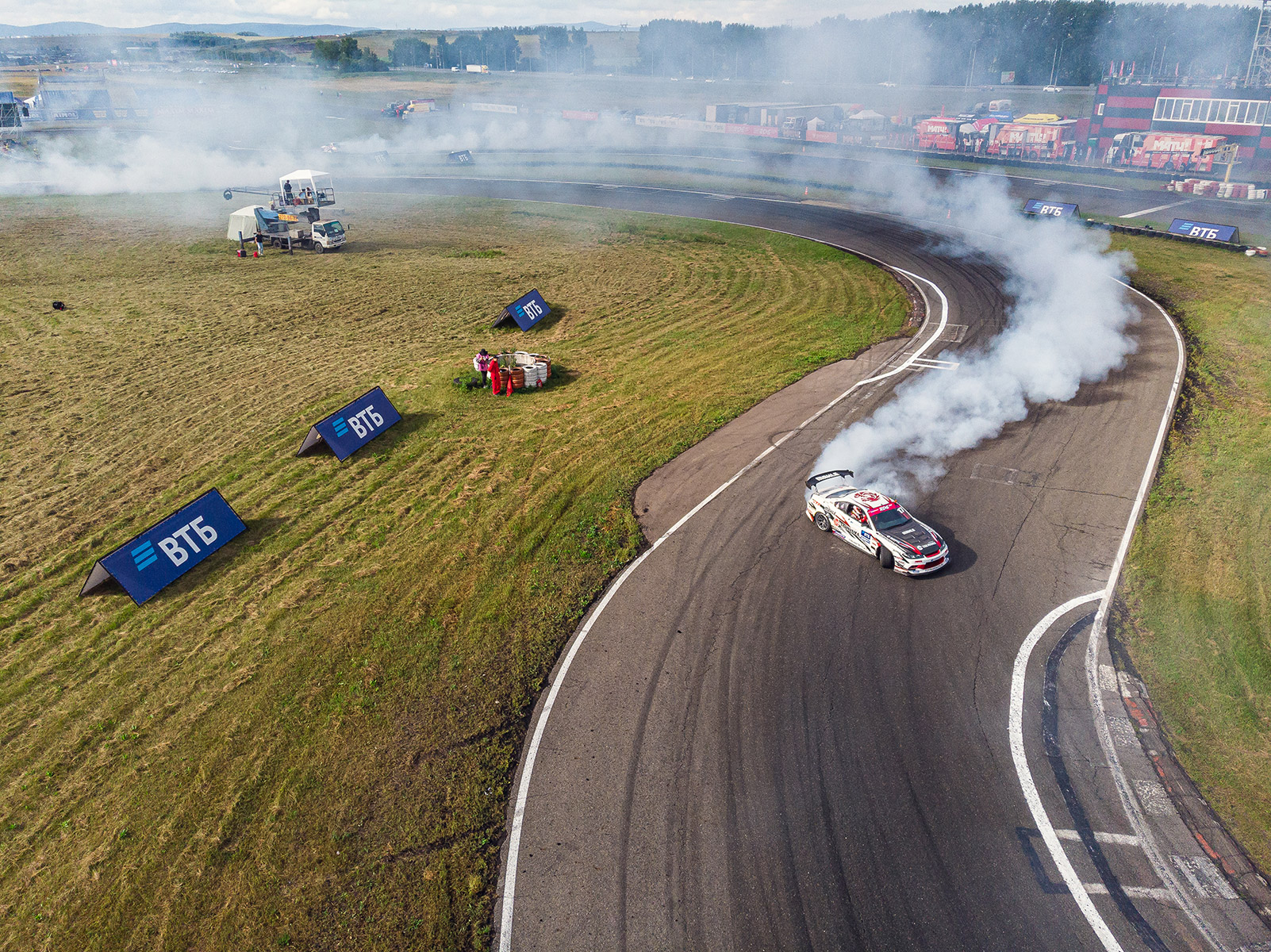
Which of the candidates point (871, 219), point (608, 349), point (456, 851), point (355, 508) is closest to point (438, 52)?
point (871, 219)

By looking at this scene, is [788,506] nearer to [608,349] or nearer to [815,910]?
[815,910]

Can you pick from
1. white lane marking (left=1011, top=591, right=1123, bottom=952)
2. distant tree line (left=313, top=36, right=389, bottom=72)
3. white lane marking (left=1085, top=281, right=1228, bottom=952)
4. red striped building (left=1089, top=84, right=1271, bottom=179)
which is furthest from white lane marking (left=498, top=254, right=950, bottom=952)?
distant tree line (left=313, top=36, right=389, bottom=72)

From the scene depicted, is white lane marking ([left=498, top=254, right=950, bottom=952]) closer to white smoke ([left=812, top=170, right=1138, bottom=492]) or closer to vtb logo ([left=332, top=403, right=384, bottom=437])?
white smoke ([left=812, top=170, right=1138, bottom=492])

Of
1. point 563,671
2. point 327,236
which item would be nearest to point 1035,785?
point 563,671

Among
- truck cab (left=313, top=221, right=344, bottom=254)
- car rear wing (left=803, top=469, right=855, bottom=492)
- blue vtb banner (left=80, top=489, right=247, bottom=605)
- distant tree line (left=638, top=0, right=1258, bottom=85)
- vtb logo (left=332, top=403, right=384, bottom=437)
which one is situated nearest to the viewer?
blue vtb banner (left=80, top=489, right=247, bottom=605)

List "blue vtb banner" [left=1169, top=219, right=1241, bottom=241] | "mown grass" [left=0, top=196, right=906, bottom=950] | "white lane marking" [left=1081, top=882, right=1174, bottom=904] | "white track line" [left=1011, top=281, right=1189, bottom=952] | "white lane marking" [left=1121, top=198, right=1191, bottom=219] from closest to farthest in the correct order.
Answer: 1. "white track line" [left=1011, top=281, right=1189, bottom=952]
2. "white lane marking" [left=1081, top=882, right=1174, bottom=904]
3. "mown grass" [left=0, top=196, right=906, bottom=950]
4. "blue vtb banner" [left=1169, top=219, right=1241, bottom=241]
5. "white lane marking" [left=1121, top=198, right=1191, bottom=219]

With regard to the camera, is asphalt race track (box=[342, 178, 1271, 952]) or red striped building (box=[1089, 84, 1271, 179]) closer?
asphalt race track (box=[342, 178, 1271, 952])

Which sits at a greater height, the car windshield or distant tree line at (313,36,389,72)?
distant tree line at (313,36,389,72)
